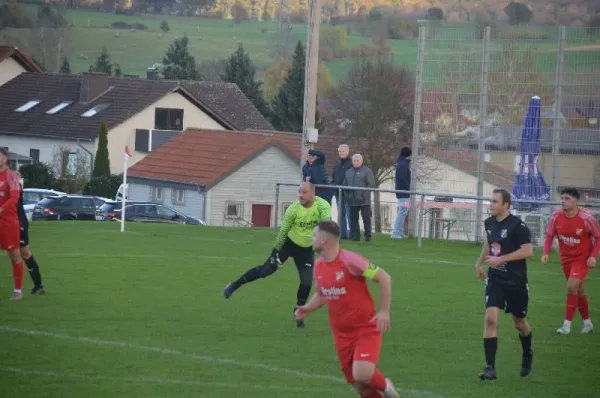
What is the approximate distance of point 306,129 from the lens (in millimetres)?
28375

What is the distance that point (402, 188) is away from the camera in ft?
90.6

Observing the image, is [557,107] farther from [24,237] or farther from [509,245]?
[509,245]

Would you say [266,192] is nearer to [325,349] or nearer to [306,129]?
[306,129]

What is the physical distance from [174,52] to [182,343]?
298 ft

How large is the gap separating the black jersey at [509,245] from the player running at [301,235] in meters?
3.23

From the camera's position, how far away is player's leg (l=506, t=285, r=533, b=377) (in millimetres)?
11641

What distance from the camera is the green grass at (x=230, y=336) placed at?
1089 cm

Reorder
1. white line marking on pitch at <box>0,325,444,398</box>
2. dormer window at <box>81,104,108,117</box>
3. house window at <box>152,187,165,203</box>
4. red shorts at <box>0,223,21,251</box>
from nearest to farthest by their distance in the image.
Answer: white line marking on pitch at <box>0,325,444,398</box>, red shorts at <box>0,223,21,251</box>, house window at <box>152,187,165,203</box>, dormer window at <box>81,104,108,117</box>

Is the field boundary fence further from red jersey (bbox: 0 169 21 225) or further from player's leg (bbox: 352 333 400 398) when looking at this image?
player's leg (bbox: 352 333 400 398)

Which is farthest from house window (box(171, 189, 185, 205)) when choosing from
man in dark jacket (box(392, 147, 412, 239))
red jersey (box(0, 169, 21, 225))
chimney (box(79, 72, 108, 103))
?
red jersey (box(0, 169, 21, 225))

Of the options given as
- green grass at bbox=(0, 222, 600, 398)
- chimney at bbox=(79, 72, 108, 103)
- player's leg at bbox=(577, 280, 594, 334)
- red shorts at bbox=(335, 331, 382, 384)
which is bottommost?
green grass at bbox=(0, 222, 600, 398)

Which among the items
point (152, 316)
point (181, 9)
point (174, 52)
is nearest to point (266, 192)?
point (181, 9)

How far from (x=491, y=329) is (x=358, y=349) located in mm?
2801

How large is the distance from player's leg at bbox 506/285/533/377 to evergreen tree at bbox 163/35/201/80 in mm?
91321
